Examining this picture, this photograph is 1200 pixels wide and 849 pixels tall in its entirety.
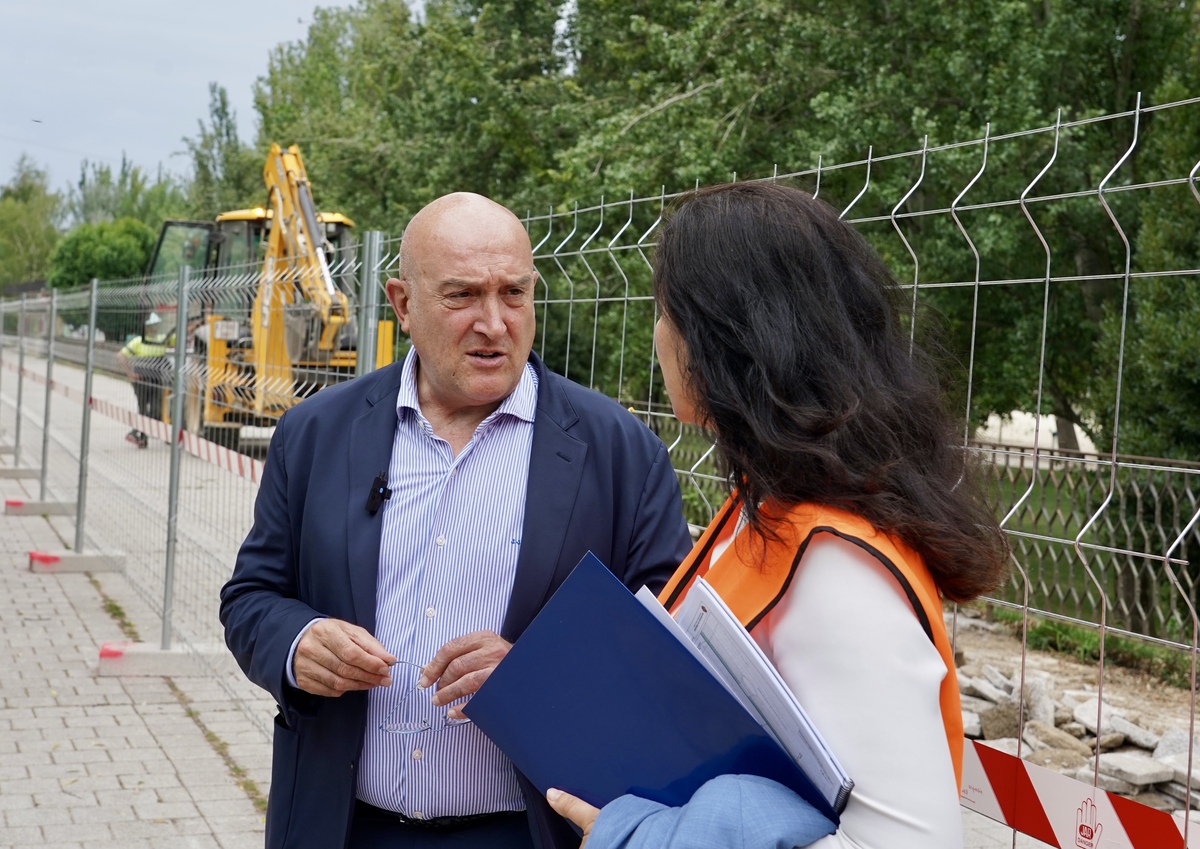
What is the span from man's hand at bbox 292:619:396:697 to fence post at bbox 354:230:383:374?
2.54 metres

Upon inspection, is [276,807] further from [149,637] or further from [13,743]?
[149,637]

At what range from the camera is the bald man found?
2367 mm

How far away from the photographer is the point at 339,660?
220 centimetres

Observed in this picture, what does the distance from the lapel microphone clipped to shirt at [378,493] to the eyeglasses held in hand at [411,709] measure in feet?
0.98

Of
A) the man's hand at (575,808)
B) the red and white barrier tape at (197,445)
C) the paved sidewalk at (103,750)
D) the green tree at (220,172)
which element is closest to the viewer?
the man's hand at (575,808)

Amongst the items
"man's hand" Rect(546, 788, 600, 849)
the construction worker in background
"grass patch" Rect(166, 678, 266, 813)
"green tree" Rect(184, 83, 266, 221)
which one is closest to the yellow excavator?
the construction worker in background

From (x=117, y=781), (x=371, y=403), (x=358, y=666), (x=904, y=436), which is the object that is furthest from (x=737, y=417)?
(x=117, y=781)

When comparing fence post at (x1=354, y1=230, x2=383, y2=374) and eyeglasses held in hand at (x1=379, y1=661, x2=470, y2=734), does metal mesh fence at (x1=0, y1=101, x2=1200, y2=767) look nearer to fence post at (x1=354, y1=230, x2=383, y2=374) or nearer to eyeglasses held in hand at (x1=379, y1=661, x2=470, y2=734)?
fence post at (x1=354, y1=230, x2=383, y2=374)

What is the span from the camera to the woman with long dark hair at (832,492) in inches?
52.0

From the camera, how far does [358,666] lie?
2180 millimetres

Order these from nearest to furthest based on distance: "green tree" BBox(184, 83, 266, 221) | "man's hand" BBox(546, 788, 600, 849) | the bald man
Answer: "man's hand" BBox(546, 788, 600, 849) < the bald man < "green tree" BBox(184, 83, 266, 221)

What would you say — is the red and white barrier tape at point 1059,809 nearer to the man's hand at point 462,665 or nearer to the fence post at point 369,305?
the man's hand at point 462,665

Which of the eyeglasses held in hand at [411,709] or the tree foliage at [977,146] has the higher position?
the tree foliage at [977,146]

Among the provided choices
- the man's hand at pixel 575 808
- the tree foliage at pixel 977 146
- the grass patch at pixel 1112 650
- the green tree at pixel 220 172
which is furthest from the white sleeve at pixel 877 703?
the green tree at pixel 220 172
